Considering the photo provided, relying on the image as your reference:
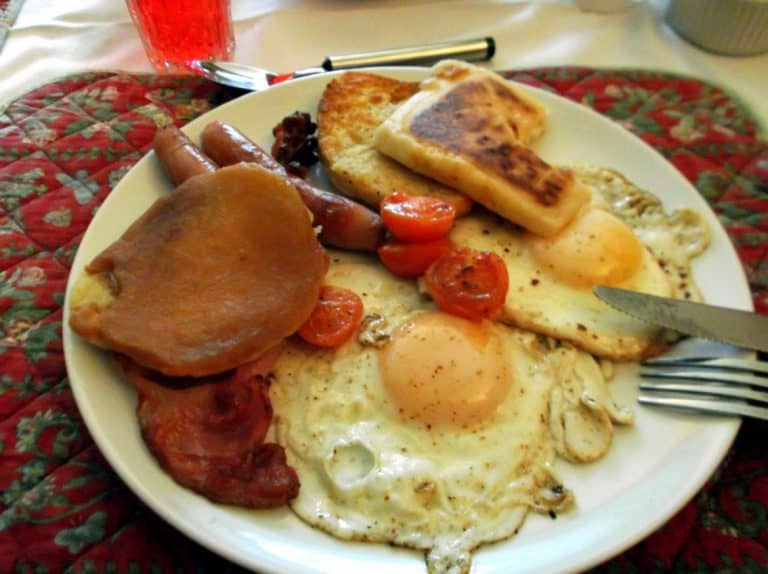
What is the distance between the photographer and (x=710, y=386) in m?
1.54

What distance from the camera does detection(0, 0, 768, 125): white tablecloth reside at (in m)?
2.62

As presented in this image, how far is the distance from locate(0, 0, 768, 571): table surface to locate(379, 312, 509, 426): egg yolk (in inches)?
56.6

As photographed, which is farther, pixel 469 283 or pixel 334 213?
pixel 334 213

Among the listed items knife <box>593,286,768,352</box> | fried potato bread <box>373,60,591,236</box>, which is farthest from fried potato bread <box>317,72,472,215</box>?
knife <box>593,286,768,352</box>

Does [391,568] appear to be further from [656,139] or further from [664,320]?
[656,139]

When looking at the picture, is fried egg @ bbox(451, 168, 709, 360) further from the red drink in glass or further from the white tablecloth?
the red drink in glass

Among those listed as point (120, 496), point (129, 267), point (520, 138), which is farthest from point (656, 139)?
point (120, 496)

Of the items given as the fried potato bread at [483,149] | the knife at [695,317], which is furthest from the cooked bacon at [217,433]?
the knife at [695,317]

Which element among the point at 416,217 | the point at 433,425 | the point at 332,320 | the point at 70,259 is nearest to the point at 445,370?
the point at 433,425

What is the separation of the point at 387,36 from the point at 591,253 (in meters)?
1.43

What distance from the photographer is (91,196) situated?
84.2 inches

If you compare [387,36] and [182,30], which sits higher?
[182,30]

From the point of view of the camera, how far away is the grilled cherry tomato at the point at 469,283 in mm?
1610

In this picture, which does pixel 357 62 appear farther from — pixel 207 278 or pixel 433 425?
pixel 433 425
